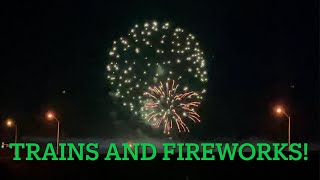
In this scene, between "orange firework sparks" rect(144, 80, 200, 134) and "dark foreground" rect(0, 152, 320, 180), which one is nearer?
"dark foreground" rect(0, 152, 320, 180)

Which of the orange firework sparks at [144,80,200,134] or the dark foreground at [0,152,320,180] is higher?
the orange firework sparks at [144,80,200,134]

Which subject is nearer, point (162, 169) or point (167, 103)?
point (162, 169)

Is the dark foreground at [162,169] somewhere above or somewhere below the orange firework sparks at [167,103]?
below

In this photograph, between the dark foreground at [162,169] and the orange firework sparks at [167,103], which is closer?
the dark foreground at [162,169]

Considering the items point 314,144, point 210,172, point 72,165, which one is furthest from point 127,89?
point 314,144
